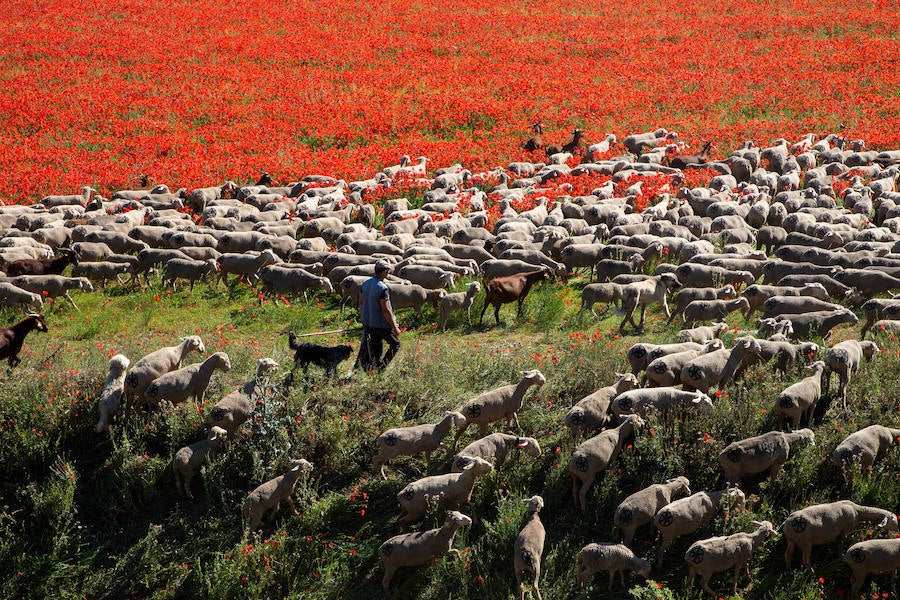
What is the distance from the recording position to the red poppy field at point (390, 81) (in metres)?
30.7

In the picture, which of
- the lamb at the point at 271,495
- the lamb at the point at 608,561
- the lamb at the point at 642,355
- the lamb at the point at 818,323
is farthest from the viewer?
the lamb at the point at 818,323

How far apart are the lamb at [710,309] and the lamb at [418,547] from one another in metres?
7.71

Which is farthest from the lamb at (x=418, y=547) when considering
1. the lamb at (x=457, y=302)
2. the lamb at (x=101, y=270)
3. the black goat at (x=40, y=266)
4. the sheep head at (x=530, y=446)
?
the black goat at (x=40, y=266)

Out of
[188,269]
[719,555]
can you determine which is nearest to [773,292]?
[719,555]

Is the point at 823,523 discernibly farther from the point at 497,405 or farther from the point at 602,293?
the point at 602,293

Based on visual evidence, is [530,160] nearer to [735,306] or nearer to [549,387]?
[735,306]

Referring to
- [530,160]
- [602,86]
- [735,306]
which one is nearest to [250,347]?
[735,306]

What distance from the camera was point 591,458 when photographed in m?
10.1

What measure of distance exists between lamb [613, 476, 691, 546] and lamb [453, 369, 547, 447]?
2.30 meters

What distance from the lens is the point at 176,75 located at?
38.7 meters

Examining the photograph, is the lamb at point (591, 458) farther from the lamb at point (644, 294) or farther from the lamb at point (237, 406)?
the lamb at point (644, 294)

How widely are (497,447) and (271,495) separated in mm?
2953

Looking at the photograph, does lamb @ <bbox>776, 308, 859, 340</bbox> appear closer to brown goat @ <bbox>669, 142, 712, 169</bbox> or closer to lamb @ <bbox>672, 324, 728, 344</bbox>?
lamb @ <bbox>672, 324, 728, 344</bbox>

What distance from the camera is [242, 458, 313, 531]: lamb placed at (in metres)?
10.1
